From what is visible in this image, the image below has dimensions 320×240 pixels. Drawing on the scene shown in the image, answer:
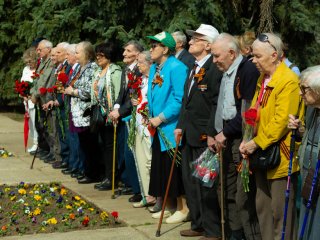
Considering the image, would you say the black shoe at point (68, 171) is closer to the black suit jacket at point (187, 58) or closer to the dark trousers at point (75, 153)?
the dark trousers at point (75, 153)

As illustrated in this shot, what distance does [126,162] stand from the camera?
912 cm

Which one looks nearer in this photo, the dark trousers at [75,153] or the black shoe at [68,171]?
the dark trousers at [75,153]

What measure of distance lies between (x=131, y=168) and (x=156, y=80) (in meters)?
1.72

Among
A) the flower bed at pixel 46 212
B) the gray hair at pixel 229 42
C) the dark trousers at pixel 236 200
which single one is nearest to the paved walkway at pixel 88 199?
the flower bed at pixel 46 212

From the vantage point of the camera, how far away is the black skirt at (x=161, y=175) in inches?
305

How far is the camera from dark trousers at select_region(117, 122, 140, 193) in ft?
29.5

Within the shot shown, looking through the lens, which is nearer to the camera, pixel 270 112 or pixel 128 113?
pixel 270 112

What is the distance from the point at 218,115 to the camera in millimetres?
6570

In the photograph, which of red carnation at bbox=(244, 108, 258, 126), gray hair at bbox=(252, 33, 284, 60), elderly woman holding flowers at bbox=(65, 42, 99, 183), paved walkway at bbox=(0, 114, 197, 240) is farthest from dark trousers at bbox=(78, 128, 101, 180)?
gray hair at bbox=(252, 33, 284, 60)

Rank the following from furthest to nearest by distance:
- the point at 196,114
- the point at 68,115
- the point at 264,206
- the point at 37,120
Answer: the point at 37,120 < the point at 68,115 < the point at 196,114 < the point at 264,206

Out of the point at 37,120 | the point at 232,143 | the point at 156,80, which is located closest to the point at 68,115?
the point at 37,120

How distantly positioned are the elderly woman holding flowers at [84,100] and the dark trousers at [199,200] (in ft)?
9.31

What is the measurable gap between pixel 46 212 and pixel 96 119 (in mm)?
1553

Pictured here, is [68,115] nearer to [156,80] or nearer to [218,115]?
[156,80]
